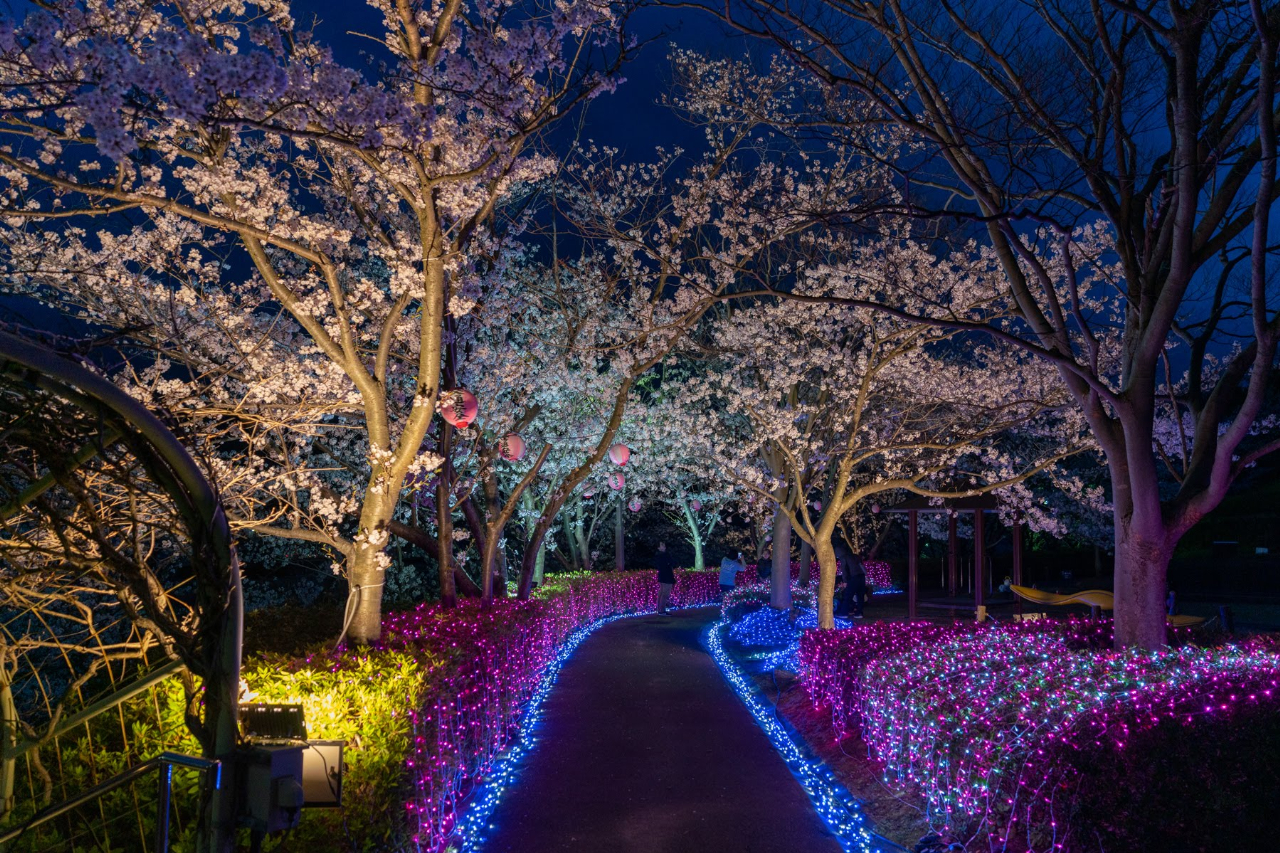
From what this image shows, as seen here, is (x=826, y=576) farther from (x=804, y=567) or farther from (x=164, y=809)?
(x=804, y=567)

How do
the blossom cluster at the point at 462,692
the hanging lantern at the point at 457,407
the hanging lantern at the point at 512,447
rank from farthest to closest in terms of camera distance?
the hanging lantern at the point at 512,447 < the hanging lantern at the point at 457,407 < the blossom cluster at the point at 462,692

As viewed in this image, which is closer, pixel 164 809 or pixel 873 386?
pixel 164 809

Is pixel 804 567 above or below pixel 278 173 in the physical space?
below

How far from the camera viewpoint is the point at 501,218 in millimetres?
14055

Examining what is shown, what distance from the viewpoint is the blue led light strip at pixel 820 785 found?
5566 millimetres

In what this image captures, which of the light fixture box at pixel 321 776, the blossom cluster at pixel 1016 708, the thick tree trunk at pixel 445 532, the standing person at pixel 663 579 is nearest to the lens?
the light fixture box at pixel 321 776

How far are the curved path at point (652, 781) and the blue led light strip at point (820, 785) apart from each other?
0.35 feet

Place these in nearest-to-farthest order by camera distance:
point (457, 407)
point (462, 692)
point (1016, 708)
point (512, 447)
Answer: point (1016, 708) < point (462, 692) < point (457, 407) < point (512, 447)

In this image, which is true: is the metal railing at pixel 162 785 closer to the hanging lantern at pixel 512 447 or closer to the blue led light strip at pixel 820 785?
the blue led light strip at pixel 820 785

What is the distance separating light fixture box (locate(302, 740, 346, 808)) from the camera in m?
3.55

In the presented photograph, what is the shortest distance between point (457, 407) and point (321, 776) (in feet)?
18.0

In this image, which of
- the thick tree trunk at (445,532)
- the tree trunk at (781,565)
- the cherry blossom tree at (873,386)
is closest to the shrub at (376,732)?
the thick tree trunk at (445,532)

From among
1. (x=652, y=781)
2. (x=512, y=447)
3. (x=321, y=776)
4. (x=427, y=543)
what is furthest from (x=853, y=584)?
(x=321, y=776)

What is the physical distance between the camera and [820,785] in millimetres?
6730
